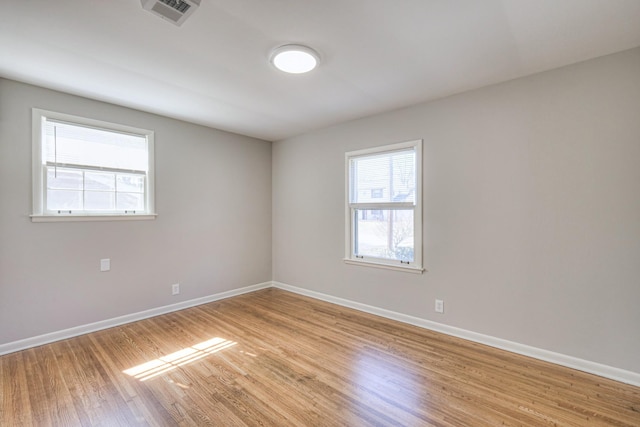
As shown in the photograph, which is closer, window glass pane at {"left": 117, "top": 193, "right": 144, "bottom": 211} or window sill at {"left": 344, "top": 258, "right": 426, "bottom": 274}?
window sill at {"left": 344, "top": 258, "right": 426, "bottom": 274}

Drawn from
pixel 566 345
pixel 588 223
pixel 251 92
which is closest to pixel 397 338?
pixel 566 345

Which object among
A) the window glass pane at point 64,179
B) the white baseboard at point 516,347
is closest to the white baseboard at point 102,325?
the window glass pane at point 64,179

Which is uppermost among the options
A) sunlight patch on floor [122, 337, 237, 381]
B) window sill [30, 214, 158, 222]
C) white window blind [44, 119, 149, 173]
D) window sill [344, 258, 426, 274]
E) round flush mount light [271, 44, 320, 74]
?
round flush mount light [271, 44, 320, 74]

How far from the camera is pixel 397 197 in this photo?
3.51 m

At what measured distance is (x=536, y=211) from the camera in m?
2.59

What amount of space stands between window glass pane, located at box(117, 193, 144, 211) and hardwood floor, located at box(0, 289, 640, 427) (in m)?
1.39

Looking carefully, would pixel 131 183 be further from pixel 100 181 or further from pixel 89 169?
pixel 89 169

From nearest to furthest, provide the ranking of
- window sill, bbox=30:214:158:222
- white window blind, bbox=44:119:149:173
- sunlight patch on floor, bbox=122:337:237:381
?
sunlight patch on floor, bbox=122:337:237:381 → window sill, bbox=30:214:158:222 → white window blind, bbox=44:119:149:173

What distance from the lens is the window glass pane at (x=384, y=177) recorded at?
3.43 metres

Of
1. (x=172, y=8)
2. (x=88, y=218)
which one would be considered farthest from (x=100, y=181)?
(x=172, y=8)

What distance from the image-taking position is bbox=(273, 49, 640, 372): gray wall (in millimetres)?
2242

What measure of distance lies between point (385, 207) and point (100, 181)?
3.34m

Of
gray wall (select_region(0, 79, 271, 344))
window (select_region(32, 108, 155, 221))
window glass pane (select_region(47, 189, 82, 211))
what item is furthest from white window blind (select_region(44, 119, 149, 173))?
window glass pane (select_region(47, 189, 82, 211))

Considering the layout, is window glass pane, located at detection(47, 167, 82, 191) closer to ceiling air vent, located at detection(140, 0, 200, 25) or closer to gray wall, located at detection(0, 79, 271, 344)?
gray wall, located at detection(0, 79, 271, 344)
